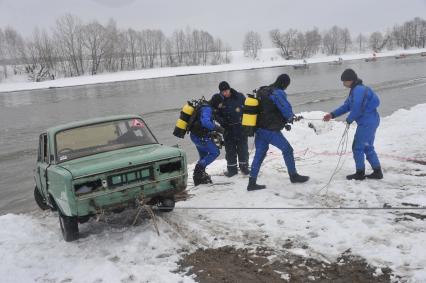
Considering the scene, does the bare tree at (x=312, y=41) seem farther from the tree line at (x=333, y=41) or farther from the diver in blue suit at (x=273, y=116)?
the diver in blue suit at (x=273, y=116)

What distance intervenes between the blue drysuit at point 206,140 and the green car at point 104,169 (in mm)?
1234

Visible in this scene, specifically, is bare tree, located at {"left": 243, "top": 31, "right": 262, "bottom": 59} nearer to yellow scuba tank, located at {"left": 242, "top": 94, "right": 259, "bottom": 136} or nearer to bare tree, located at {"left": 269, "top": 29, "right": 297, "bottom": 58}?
bare tree, located at {"left": 269, "top": 29, "right": 297, "bottom": 58}

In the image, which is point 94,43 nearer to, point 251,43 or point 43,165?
point 251,43

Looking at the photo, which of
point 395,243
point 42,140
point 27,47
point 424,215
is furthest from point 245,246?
point 27,47

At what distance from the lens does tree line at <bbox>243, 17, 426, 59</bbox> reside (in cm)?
13475

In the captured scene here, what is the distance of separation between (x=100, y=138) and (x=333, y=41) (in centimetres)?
14970

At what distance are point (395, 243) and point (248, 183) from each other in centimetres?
343

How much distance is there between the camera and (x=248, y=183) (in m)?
8.12

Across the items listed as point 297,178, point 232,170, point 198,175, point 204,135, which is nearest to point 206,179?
point 198,175

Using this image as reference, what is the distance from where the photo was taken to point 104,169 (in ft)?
19.2

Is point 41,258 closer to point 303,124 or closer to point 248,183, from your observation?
point 248,183

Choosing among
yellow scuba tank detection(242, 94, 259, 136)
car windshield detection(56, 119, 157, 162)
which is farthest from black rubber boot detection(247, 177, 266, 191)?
car windshield detection(56, 119, 157, 162)

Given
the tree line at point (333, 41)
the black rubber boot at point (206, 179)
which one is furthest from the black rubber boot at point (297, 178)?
the tree line at point (333, 41)

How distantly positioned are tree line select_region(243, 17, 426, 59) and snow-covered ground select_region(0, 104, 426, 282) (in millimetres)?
123932
